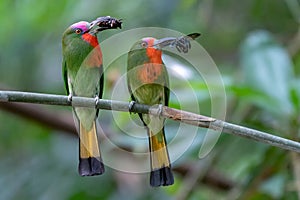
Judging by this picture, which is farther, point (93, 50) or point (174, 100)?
point (174, 100)

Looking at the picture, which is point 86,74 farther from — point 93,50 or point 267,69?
point 267,69

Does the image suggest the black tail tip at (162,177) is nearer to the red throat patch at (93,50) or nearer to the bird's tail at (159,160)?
the bird's tail at (159,160)

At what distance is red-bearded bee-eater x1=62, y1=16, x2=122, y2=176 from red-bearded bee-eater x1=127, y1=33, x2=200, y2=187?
0.03 m

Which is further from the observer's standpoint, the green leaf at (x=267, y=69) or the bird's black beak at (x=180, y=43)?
the green leaf at (x=267, y=69)

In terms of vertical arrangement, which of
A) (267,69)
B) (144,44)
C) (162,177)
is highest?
(144,44)

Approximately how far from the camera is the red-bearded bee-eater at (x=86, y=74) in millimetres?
438

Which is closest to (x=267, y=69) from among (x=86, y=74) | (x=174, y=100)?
(x=174, y=100)

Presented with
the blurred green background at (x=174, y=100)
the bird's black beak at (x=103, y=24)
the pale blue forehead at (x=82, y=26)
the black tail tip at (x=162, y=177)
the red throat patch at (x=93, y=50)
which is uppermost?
the bird's black beak at (x=103, y=24)

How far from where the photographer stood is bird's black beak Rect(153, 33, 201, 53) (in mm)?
415

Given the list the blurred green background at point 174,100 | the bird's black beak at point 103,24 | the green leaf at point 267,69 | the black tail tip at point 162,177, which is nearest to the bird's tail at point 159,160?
the black tail tip at point 162,177

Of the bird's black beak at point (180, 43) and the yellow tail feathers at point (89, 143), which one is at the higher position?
the bird's black beak at point (180, 43)

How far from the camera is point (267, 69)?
148 centimetres

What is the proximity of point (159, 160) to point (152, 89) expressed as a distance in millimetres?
67

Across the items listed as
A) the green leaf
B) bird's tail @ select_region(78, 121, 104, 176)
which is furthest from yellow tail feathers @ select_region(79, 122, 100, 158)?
the green leaf
